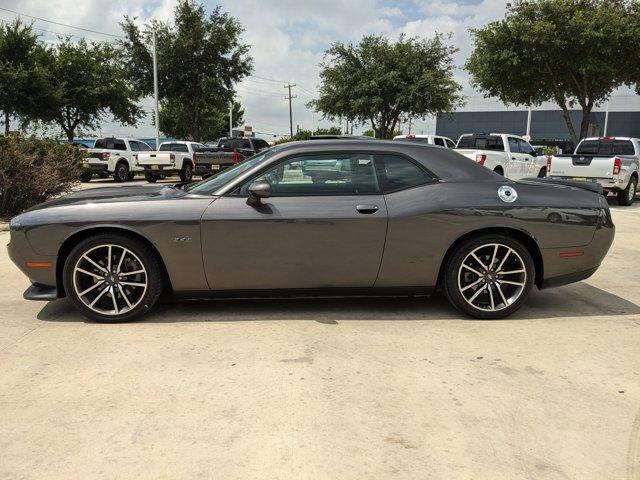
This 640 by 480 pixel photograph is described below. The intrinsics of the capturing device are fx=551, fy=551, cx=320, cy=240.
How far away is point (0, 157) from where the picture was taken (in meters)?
9.37

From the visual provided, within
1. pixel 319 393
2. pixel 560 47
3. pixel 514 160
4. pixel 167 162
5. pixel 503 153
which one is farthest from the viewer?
pixel 167 162

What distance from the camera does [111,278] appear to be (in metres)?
4.34

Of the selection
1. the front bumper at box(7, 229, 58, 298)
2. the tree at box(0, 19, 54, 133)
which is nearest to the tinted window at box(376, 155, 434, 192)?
the front bumper at box(7, 229, 58, 298)

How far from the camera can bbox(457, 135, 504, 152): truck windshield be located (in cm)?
1638

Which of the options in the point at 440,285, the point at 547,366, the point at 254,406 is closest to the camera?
Answer: the point at 254,406

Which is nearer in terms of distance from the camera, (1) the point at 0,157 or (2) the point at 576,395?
(2) the point at 576,395

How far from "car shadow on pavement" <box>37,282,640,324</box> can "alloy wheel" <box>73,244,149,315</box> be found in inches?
9.9

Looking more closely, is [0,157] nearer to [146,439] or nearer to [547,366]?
[146,439]

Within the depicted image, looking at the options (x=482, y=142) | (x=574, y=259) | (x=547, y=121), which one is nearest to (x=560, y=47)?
(x=482, y=142)

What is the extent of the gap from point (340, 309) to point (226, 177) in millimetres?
1491

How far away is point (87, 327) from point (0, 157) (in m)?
Result: 6.53

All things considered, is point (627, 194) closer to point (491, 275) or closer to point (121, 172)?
point (491, 275)

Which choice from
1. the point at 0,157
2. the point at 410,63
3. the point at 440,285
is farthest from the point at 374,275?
the point at 410,63

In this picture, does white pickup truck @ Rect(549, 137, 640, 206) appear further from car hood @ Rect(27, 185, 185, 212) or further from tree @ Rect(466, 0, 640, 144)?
car hood @ Rect(27, 185, 185, 212)
